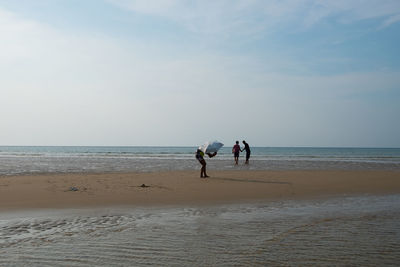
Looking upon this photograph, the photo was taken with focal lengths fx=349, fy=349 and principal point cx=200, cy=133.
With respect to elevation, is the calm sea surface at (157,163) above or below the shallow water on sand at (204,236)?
above

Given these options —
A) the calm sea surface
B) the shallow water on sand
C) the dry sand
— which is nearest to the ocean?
the shallow water on sand

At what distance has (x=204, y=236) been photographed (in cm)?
584

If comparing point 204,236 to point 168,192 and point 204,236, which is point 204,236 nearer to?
point 204,236

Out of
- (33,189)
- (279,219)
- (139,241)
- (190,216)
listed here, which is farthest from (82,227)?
(33,189)

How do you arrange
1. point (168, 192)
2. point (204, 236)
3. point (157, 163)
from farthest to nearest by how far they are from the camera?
point (157, 163) → point (168, 192) → point (204, 236)

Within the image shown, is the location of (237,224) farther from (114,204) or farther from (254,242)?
(114,204)

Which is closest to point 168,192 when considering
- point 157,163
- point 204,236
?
point 204,236

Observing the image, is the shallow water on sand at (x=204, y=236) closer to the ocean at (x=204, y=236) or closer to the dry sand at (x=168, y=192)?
the ocean at (x=204, y=236)

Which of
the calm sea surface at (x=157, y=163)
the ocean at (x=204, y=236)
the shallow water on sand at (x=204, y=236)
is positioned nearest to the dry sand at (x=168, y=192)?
the ocean at (x=204, y=236)

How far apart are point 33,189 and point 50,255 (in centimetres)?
785

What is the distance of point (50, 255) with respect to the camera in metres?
4.81

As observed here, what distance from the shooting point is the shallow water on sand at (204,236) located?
4.63 m

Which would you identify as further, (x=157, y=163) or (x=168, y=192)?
(x=157, y=163)

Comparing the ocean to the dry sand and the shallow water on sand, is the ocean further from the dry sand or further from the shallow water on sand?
the dry sand
